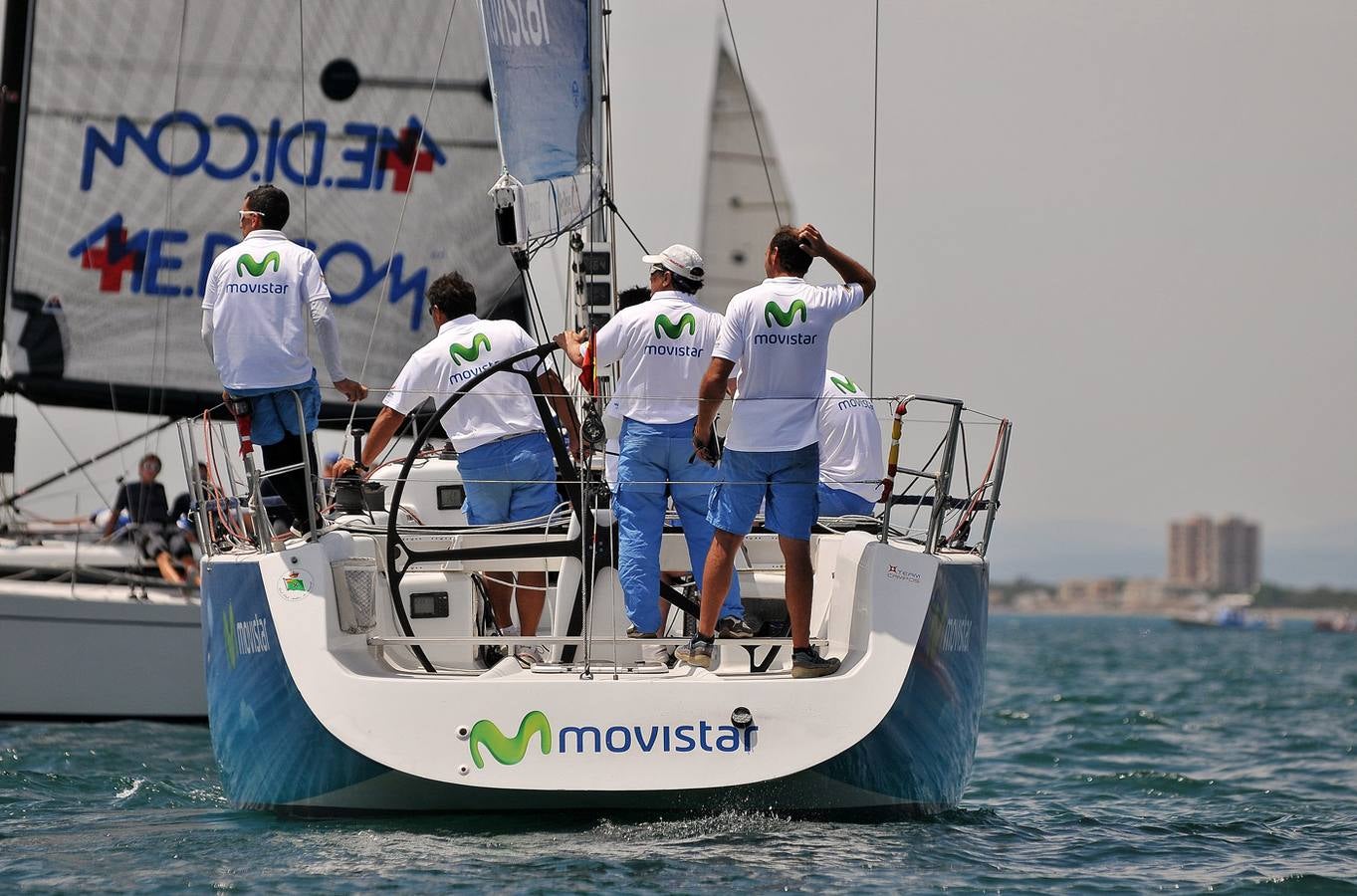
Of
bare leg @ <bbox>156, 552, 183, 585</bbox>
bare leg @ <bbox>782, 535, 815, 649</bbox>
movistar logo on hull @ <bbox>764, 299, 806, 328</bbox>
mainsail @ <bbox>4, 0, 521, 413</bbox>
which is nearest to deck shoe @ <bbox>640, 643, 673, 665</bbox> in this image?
bare leg @ <bbox>782, 535, 815, 649</bbox>

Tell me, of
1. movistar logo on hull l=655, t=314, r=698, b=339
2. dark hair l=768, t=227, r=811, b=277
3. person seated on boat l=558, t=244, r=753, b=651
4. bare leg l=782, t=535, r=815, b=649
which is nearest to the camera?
bare leg l=782, t=535, r=815, b=649

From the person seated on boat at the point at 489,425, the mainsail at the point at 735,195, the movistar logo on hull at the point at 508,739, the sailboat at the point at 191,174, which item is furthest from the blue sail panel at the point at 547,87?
the mainsail at the point at 735,195

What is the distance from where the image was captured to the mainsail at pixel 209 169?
13.4 metres

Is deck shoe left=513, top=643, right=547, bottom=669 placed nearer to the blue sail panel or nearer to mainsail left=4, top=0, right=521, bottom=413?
the blue sail panel

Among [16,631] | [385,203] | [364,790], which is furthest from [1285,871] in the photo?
[385,203]

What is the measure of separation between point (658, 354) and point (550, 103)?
8.08 ft

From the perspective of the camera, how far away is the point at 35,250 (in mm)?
13406

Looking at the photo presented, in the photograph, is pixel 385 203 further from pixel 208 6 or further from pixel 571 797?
pixel 571 797

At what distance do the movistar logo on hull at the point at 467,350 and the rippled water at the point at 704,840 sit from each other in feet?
5.75

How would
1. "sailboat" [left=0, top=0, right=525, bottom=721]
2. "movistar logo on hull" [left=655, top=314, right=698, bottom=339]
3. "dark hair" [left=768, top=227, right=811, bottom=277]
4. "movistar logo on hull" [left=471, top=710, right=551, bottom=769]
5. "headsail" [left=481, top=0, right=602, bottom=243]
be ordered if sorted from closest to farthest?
"movistar logo on hull" [left=471, top=710, right=551, bottom=769] → "dark hair" [left=768, top=227, right=811, bottom=277] → "movistar logo on hull" [left=655, top=314, right=698, bottom=339] → "headsail" [left=481, top=0, right=602, bottom=243] → "sailboat" [left=0, top=0, right=525, bottom=721]

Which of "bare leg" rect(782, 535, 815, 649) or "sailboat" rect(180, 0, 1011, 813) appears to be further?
"bare leg" rect(782, 535, 815, 649)

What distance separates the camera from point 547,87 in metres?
8.18

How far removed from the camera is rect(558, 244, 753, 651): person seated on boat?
19.6 feet

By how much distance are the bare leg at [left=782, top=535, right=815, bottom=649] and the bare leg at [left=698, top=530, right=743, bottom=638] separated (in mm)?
22
